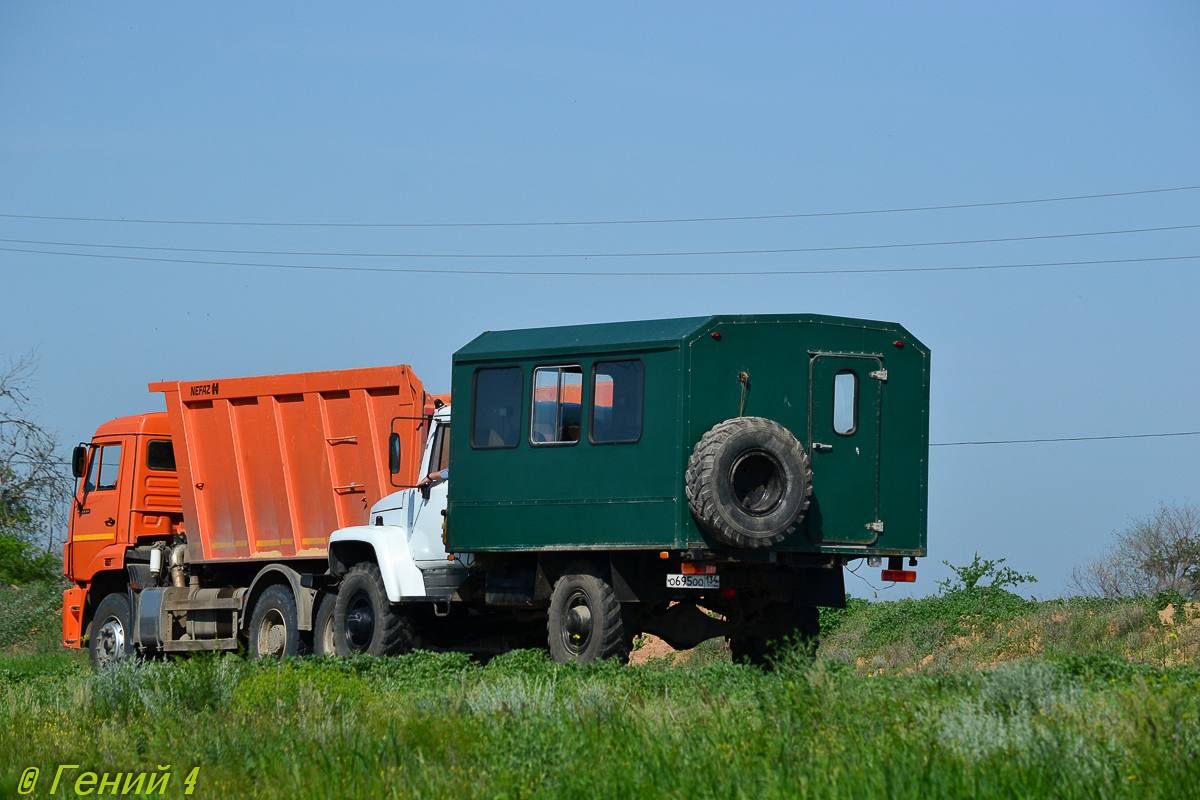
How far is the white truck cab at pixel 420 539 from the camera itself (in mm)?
14164

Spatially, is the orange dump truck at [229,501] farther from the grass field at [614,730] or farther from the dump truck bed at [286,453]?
the grass field at [614,730]

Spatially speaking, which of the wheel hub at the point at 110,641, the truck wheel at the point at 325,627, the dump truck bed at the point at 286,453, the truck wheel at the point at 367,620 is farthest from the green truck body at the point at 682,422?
the wheel hub at the point at 110,641

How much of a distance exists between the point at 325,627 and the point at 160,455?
4.57 m

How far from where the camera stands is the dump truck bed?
15148 mm

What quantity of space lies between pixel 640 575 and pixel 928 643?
7153 millimetres

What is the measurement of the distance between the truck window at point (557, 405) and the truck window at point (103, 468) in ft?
28.1

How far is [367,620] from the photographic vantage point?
1487 centimetres

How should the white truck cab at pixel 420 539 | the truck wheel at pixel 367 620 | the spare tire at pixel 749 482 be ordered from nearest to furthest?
1. the spare tire at pixel 749 482
2. the white truck cab at pixel 420 539
3. the truck wheel at pixel 367 620

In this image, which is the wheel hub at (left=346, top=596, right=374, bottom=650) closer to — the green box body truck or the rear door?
the green box body truck

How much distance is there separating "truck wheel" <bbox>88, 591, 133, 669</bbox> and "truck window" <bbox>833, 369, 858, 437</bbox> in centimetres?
1088

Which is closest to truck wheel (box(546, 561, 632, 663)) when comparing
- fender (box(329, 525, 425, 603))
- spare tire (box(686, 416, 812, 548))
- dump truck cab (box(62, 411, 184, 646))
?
spare tire (box(686, 416, 812, 548))

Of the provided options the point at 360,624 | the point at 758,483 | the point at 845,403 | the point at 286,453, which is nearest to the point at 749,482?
the point at 758,483

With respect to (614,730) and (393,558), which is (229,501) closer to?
(393,558)

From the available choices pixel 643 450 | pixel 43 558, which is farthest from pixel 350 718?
pixel 43 558
